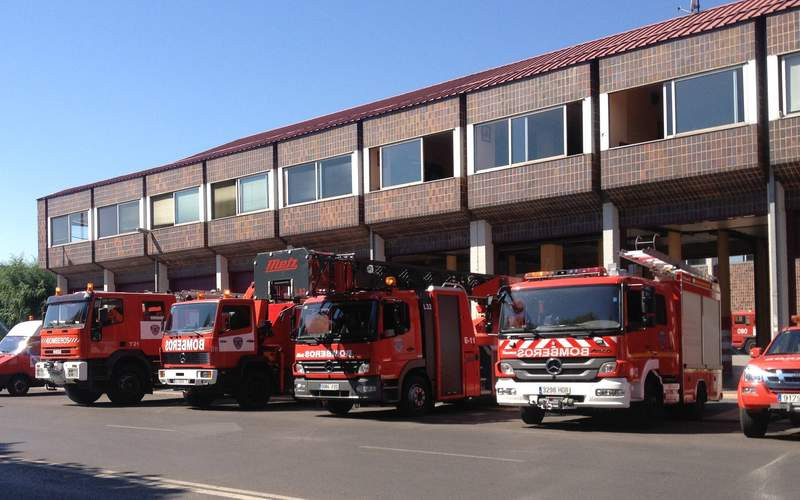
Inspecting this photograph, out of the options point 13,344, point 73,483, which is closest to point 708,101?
point 73,483

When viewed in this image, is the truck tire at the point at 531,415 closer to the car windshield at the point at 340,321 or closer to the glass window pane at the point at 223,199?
the car windshield at the point at 340,321

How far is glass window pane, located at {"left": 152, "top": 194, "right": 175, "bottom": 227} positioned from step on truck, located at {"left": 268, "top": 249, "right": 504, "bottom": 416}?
20.1 m

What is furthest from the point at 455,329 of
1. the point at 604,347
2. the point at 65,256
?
the point at 65,256

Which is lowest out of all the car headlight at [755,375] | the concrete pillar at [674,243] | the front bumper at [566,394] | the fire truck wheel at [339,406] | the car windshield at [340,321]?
the fire truck wheel at [339,406]

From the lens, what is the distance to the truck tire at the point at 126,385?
2220 centimetres

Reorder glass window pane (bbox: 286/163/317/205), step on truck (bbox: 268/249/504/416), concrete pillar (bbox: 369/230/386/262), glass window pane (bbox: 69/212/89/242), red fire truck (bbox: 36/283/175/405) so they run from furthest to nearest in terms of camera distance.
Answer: glass window pane (bbox: 69/212/89/242)
glass window pane (bbox: 286/163/317/205)
concrete pillar (bbox: 369/230/386/262)
red fire truck (bbox: 36/283/175/405)
step on truck (bbox: 268/249/504/416)

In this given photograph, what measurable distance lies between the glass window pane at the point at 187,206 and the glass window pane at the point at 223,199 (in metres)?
0.85

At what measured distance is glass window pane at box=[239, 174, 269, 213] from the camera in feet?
109

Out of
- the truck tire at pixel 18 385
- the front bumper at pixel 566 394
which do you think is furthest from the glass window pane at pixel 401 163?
the front bumper at pixel 566 394

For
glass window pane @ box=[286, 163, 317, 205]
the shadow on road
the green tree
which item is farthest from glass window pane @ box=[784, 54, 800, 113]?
the green tree

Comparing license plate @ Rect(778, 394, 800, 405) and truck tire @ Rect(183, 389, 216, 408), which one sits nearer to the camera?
license plate @ Rect(778, 394, 800, 405)

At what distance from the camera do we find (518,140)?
83.4ft

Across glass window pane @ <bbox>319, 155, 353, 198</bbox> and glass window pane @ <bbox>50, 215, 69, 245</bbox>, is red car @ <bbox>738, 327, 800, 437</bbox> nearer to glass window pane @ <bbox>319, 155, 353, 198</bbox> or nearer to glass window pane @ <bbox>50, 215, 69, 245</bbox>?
glass window pane @ <bbox>319, 155, 353, 198</bbox>

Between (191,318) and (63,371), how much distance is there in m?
3.81
